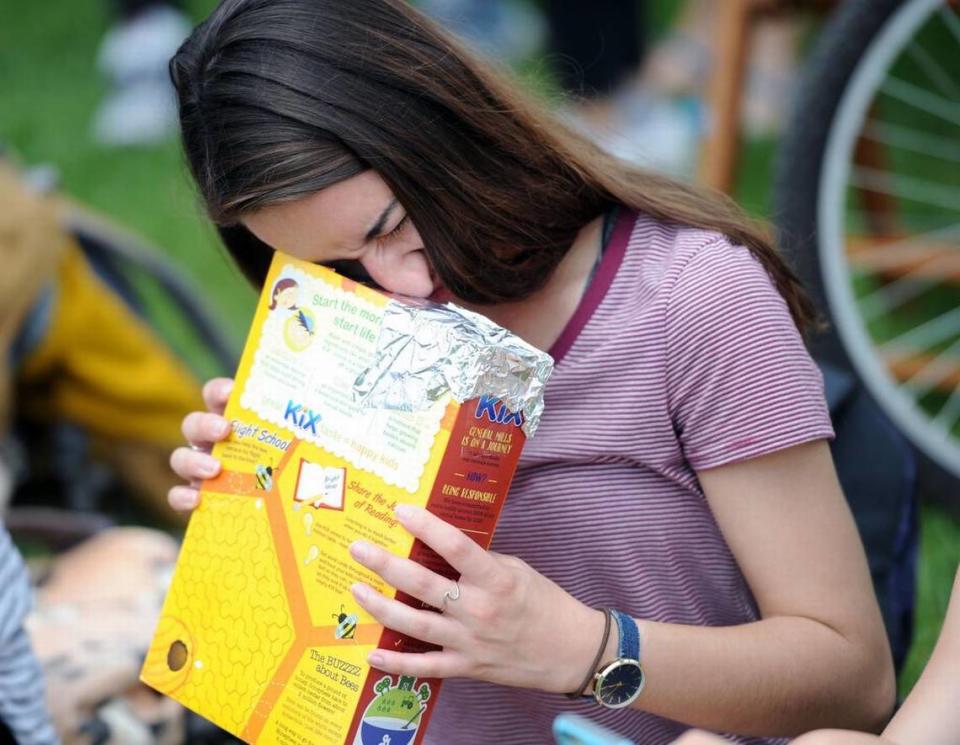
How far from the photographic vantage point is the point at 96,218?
8.26 ft

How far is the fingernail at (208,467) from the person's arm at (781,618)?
1.35ft

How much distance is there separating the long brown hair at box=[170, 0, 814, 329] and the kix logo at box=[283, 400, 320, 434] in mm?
180

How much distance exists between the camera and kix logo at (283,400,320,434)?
41.8 inches

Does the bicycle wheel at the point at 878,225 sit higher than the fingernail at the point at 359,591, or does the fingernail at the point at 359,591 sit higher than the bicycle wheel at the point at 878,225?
the bicycle wheel at the point at 878,225

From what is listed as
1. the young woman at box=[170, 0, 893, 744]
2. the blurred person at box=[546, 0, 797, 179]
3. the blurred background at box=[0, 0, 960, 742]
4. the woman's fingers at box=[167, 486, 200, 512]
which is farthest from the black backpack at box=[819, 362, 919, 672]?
the blurred person at box=[546, 0, 797, 179]

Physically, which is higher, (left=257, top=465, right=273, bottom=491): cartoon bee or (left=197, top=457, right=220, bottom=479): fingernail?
(left=257, top=465, right=273, bottom=491): cartoon bee

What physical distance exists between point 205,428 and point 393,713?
316 millimetres

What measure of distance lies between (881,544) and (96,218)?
5.66ft

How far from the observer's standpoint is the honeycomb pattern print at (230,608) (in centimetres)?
107

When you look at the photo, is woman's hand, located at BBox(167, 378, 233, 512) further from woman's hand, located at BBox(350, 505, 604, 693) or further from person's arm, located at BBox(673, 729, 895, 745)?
person's arm, located at BBox(673, 729, 895, 745)

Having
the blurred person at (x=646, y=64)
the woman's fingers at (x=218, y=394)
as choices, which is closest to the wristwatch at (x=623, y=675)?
the woman's fingers at (x=218, y=394)

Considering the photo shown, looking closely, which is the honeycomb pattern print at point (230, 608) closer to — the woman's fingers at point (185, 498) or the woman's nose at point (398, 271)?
the woman's fingers at point (185, 498)

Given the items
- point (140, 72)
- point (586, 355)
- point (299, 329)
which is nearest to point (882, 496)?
point (586, 355)

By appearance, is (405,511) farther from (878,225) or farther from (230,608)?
(878,225)
